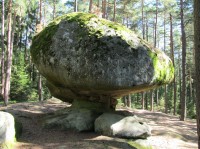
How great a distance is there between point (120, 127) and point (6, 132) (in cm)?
301

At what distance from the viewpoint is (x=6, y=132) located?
6.05 m

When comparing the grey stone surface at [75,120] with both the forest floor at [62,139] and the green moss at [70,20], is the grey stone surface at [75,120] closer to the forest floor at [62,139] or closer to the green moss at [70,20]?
the forest floor at [62,139]

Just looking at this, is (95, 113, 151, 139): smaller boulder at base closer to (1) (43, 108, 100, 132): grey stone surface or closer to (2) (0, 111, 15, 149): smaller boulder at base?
(1) (43, 108, 100, 132): grey stone surface

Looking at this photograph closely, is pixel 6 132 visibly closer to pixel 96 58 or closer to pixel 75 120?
pixel 75 120

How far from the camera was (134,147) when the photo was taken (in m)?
6.87

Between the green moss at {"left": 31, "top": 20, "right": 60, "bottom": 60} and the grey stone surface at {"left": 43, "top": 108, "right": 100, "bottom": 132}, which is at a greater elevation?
the green moss at {"left": 31, "top": 20, "right": 60, "bottom": 60}

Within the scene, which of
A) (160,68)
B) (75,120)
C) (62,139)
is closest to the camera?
(62,139)

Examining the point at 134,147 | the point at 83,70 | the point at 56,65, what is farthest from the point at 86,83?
the point at 134,147

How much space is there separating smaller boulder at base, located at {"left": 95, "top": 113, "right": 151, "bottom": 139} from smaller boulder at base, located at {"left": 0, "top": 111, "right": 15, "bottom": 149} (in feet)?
7.67

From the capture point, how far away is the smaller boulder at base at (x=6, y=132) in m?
5.87

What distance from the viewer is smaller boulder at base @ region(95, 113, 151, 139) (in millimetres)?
7320

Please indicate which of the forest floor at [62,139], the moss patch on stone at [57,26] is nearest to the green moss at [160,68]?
the moss patch on stone at [57,26]

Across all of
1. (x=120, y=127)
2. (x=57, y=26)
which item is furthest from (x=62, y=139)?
(x=57, y=26)

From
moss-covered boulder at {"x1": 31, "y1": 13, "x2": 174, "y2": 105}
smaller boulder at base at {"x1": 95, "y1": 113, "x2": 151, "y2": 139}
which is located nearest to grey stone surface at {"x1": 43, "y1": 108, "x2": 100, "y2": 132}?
smaller boulder at base at {"x1": 95, "y1": 113, "x2": 151, "y2": 139}
